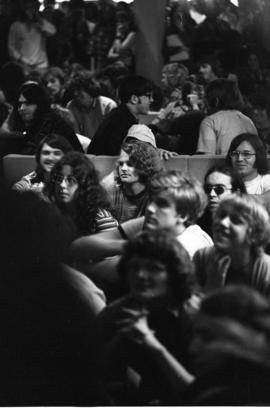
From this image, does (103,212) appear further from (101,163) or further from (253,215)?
(253,215)

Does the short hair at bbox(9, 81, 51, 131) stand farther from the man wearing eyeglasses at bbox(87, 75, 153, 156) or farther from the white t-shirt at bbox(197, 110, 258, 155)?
the white t-shirt at bbox(197, 110, 258, 155)

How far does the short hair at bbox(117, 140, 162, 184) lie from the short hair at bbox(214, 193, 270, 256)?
0.44m

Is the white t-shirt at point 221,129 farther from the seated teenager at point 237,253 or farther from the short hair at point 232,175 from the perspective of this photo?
the seated teenager at point 237,253

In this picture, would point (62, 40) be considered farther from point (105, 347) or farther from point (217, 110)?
point (105, 347)

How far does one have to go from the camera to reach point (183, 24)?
7488 mm

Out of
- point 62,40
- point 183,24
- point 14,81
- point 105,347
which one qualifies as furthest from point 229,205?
point 62,40

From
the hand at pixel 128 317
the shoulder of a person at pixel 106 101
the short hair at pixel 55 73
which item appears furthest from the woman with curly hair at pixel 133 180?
the short hair at pixel 55 73

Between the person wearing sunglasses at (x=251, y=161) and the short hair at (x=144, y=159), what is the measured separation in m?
0.33

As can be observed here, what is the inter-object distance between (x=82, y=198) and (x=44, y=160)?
0.95 feet

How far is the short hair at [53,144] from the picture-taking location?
225 inches

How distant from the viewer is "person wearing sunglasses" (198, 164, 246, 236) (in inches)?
Answer: 215

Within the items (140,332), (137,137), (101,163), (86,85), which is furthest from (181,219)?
(86,85)

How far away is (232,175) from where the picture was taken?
563cm

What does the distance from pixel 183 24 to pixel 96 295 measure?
2526 millimetres
